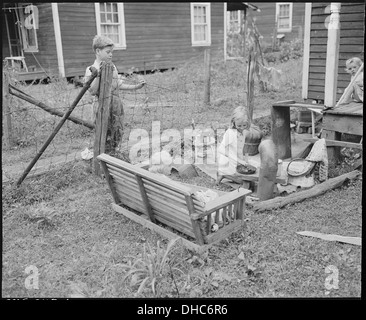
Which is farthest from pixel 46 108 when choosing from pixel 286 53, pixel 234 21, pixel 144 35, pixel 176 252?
pixel 234 21

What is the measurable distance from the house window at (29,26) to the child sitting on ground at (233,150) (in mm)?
11004

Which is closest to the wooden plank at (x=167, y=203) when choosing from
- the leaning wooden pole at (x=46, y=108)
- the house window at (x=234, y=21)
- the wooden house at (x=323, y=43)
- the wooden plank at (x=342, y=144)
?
the leaning wooden pole at (x=46, y=108)

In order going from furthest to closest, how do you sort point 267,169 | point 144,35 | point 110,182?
point 144,35 → point 267,169 → point 110,182

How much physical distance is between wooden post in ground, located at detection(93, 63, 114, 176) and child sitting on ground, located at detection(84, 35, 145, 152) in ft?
0.30

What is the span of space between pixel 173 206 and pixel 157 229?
433mm

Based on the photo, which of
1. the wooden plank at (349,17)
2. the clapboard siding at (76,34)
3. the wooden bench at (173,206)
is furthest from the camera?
the clapboard siding at (76,34)

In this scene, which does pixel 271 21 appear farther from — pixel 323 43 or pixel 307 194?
pixel 307 194

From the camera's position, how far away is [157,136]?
6.88m

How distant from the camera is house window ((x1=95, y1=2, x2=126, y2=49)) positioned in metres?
13.7

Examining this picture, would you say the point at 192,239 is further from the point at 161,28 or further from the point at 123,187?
the point at 161,28

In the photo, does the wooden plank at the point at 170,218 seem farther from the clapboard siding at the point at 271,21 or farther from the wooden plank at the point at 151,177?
the clapboard siding at the point at 271,21

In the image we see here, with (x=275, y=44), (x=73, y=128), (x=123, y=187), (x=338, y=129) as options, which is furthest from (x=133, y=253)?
(x=275, y=44)

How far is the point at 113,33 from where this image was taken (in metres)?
14.1

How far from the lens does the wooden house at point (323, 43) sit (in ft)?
25.6
